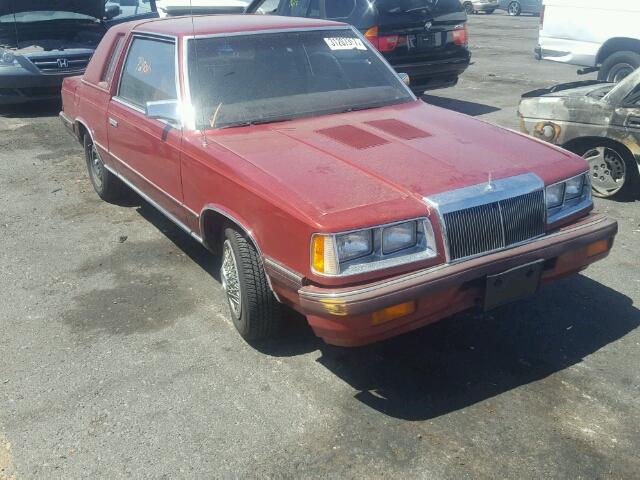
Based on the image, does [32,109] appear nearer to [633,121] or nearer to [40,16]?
[40,16]

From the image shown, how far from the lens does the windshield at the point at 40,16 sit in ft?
33.9

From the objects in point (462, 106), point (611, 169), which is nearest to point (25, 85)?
point (462, 106)

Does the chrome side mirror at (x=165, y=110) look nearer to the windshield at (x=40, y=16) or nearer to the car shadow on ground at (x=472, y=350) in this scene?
the car shadow on ground at (x=472, y=350)

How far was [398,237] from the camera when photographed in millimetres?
3275

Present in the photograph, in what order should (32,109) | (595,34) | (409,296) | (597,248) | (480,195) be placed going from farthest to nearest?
(32,109)
(595,34)
(597,248)
(480,195)
(409,296)

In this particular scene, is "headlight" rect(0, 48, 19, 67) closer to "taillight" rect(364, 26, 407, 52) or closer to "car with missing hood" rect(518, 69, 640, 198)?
"taillight" rect(364, 26, 407, 52)

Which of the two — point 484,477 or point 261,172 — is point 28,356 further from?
point 484,477

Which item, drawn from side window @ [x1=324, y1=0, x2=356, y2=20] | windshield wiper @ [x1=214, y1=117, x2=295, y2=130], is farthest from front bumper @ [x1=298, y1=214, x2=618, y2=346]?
side window @ [x1=324, y1=0, x2=356, y2=20]

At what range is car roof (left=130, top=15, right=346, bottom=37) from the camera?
4727 millimetres

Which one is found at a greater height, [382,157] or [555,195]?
[382,157]

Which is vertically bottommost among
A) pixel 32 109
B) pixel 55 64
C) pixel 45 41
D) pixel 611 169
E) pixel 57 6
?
pixel 32 109

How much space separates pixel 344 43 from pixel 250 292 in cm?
222

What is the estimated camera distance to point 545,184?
11.9 feet

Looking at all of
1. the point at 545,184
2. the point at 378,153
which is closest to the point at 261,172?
the point at 378,153
